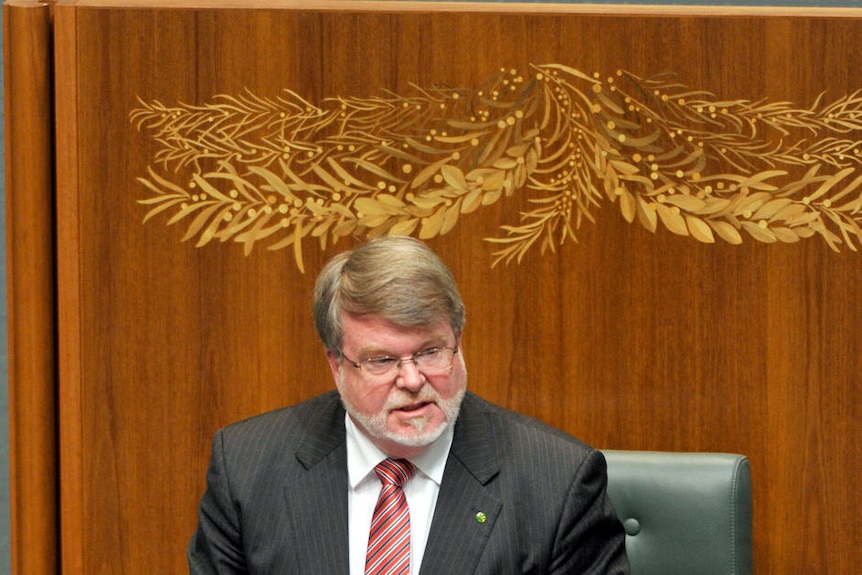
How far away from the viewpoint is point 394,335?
82.9 inches

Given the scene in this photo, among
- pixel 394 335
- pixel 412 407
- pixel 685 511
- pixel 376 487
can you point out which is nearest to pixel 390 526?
pixel 376 487

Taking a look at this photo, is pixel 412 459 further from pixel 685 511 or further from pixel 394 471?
pixel 685 511

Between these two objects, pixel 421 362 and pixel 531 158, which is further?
pixel 531 158

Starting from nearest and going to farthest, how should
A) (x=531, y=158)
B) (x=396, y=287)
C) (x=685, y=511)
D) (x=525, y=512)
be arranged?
1. (x=396, y=287)
2. (x=525, y=512)
3. (x=685, y=511)
4. (x=531, y=158)

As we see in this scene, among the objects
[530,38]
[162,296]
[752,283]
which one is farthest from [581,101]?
[162,296]

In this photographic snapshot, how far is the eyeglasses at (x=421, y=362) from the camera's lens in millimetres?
2117

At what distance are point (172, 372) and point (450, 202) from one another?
28.6 inches

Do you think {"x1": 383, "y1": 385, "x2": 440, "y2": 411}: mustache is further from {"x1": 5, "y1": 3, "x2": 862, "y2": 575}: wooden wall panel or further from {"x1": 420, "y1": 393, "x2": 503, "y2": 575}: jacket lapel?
{"x1": 5, "y1": 3, "x2": 862, "y2": 575}: wooden wall panel

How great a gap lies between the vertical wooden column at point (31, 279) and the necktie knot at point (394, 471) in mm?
988

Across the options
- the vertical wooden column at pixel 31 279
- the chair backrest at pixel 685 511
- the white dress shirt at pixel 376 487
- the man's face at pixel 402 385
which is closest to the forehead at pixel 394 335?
the man's face at pixel 402 385

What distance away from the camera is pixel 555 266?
2.83 m

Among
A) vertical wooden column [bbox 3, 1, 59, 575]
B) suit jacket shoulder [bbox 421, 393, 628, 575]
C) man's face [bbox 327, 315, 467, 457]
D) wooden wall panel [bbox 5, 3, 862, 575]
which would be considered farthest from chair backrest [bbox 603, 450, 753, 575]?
vertical wooden column [bbox 3, 1, 59, 575]

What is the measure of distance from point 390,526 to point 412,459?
13 centimetres

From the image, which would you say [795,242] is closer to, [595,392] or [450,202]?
[595,392]
